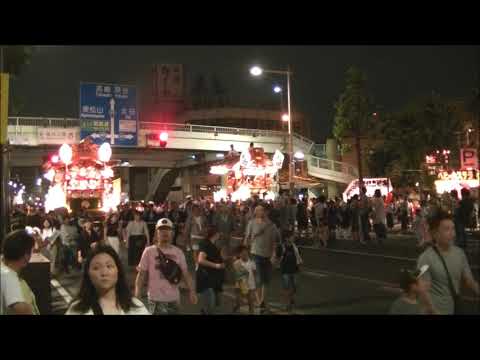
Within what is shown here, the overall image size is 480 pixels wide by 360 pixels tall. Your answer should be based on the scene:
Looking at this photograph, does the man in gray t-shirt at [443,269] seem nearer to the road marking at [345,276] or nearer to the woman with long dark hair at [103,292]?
the woman with long dark hair at [103,292]

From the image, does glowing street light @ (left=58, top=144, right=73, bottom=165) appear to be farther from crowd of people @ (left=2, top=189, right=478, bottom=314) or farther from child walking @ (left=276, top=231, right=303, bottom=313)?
child walking @ (left=276, top=231, right=303, bottom=313)

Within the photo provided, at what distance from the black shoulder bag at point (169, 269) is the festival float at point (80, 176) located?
16.7 m

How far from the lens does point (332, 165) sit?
39281 millimetres

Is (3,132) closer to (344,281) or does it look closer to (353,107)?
(344,281)

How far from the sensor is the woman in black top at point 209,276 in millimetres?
7289

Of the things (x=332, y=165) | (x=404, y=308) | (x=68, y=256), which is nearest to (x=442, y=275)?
(x=404, y=308)

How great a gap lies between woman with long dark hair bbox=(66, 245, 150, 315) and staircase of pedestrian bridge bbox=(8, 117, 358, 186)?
23157 mm

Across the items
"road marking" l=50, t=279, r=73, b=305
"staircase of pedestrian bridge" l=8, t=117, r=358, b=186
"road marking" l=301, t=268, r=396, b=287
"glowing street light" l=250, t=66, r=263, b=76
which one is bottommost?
"road marking" l=50, t=279, r=73, b=305

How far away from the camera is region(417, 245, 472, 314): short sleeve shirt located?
4590 mm

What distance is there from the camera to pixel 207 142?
112ft

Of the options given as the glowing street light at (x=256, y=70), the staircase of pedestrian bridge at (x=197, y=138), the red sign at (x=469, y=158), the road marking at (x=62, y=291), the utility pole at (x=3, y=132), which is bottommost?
the road marking at (x=62, y=291)

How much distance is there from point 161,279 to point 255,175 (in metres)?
17.6

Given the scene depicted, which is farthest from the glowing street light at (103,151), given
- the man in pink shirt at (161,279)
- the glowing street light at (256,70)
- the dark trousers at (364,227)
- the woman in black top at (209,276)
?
the man in pink shirt at (161,279)

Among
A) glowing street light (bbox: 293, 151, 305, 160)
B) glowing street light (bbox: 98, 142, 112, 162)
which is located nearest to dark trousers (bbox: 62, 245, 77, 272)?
glowing street light (bbox: 98, 142, 112, 162)
